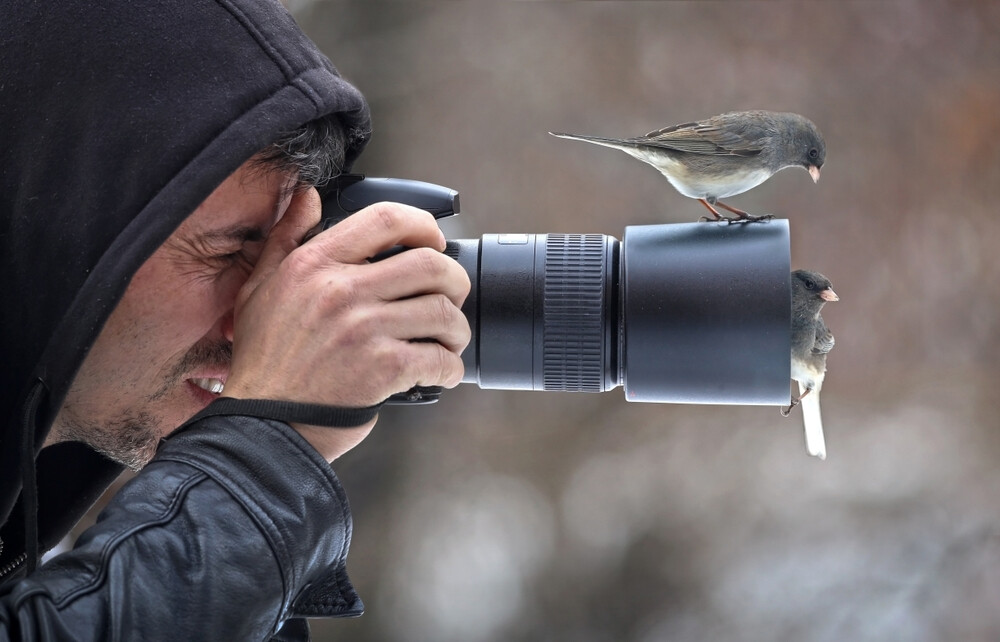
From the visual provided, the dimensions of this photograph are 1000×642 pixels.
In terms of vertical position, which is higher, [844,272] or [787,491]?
[844,272]

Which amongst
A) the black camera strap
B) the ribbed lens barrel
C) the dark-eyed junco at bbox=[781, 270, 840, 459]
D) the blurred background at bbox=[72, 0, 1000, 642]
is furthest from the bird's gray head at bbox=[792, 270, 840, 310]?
the blurred background at bbox=[72, 0, 1000, 642]

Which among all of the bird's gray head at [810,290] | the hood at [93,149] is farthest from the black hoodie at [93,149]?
the bird's gray head at [810,290]

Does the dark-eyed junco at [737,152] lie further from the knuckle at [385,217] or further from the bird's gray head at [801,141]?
the knuckle at [385,217]

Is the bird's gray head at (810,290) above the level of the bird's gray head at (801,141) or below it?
below

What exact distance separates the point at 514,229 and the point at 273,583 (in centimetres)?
118

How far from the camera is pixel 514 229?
176 centimetres

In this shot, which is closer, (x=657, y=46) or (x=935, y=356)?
(x=935, y=356)

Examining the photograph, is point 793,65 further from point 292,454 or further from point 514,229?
point 292,454

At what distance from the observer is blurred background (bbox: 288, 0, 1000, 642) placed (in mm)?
1545

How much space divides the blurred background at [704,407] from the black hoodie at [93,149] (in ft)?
3.33

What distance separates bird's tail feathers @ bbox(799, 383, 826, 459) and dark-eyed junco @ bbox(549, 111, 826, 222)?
214 mm

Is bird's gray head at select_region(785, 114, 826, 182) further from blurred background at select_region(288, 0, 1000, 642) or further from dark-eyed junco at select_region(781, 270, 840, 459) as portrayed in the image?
blurred background at select_region(288, 0, 1000, 642)

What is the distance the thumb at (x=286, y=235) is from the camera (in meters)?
0.77

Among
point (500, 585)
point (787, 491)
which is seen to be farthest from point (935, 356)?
point (500, 585)
